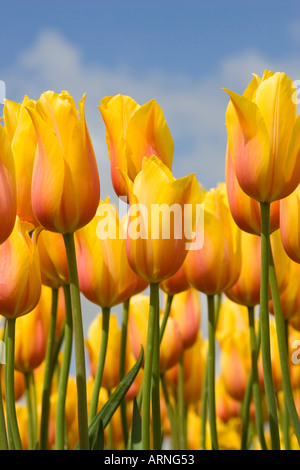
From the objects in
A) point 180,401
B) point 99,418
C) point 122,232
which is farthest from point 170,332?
point 99,418

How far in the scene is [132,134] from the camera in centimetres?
97

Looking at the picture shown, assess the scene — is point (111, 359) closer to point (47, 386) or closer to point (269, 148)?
point (47, 386)

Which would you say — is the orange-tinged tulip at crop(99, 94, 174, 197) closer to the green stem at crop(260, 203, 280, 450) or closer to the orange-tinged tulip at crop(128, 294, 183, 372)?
the green stem at crop(260, 203, 280, 450)

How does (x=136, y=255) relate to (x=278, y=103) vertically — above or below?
below

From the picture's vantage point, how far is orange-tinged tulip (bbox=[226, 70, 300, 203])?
2.87ft

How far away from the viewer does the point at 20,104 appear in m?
1.00

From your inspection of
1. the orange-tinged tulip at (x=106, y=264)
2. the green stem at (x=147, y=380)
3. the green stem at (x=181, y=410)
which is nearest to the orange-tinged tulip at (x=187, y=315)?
the green stem at (x=181, y=410)

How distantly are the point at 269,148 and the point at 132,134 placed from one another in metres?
0.19

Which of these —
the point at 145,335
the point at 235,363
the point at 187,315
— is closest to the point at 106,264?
the point at 145,335

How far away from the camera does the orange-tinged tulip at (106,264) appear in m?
1.03

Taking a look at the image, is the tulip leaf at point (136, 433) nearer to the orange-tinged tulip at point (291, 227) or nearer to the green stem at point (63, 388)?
the green stem at point (63, 388)
